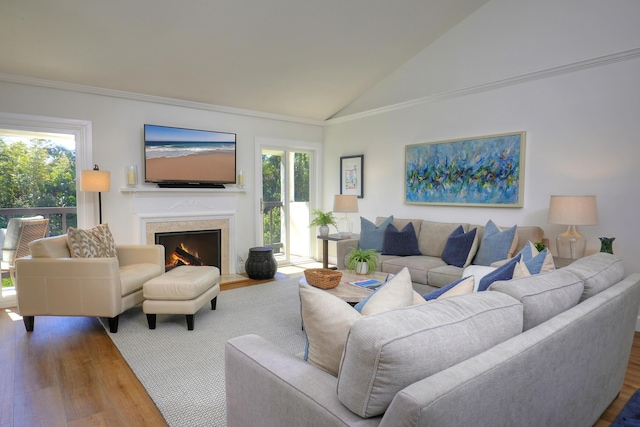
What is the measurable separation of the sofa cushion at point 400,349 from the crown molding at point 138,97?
4.50 meters

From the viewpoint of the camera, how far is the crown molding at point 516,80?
335 cm

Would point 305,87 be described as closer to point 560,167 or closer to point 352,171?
point 352,171

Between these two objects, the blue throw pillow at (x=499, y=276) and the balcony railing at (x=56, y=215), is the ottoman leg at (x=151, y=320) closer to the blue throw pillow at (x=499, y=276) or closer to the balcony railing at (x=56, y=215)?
the balcony railing at (x=56, y=215)

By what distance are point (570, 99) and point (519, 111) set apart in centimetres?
48

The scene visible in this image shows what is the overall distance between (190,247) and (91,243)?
175 cm

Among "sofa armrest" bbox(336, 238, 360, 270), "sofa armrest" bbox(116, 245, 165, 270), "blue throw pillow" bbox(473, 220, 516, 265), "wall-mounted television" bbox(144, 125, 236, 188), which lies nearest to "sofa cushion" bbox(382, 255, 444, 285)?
"blue throw pillow" bbox(473, 220, 516, 265)

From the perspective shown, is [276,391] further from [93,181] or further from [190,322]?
[93,181]

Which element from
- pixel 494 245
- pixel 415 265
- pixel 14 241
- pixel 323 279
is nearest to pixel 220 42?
pixel 323 279

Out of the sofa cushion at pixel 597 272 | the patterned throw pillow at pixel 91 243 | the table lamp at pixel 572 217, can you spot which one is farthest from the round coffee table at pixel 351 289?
the patterned throw pillow at pixel 91 243

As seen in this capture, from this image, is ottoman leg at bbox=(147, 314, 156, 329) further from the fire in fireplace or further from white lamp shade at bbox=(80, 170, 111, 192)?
the fire in fireplace

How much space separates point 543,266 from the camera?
6.95ft

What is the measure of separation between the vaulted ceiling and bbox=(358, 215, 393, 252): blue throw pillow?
2.08 meters

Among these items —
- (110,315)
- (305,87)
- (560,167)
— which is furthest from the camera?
(305,87)

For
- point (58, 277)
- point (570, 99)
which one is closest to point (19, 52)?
point (58, 277)
